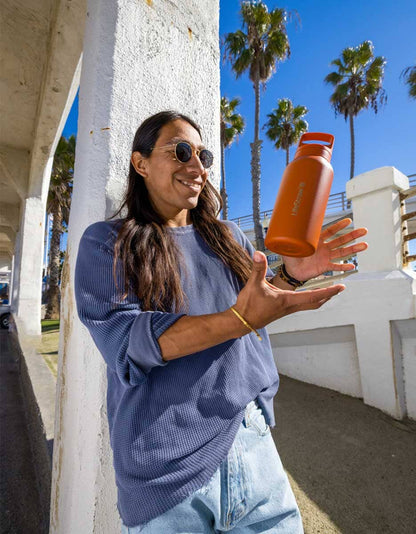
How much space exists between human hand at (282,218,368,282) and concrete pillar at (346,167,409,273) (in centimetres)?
311

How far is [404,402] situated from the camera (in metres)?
3.55

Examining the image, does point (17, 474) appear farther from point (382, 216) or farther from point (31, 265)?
point (31, 265)

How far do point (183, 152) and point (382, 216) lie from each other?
138 inches

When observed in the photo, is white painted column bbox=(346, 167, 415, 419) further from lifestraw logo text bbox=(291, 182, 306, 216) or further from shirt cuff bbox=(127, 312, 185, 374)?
shirt cuff bbox=(127, 312, 185, 374)

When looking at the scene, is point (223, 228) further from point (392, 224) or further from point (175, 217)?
point (392, 224)

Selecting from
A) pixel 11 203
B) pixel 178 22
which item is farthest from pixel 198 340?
pixel 11 203

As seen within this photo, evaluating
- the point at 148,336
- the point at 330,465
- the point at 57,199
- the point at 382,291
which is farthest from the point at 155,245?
the point at 57,199

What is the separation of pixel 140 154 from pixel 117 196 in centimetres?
25

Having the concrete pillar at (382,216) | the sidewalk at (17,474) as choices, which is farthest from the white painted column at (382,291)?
the sidewalk at (17,474)

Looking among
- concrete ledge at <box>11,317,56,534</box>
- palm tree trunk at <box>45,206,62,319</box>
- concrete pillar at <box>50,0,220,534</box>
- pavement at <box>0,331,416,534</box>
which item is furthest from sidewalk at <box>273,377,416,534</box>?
palm tree trunk at <box>45,206,62,319</box>

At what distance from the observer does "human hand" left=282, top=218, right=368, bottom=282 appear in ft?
3.33

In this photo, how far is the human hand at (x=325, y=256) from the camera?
101 centimetres

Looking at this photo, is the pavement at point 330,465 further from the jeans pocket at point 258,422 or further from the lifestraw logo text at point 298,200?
the lifestraw logo text at point 298,200

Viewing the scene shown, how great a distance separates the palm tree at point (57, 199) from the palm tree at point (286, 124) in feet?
41.3
